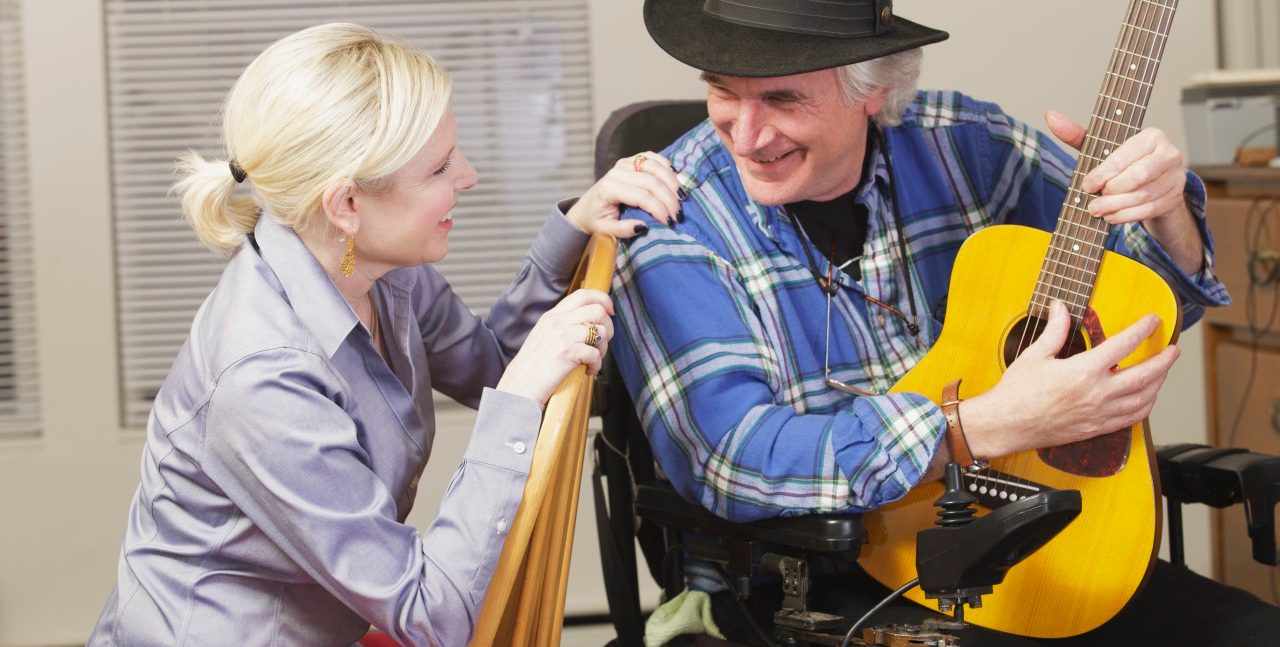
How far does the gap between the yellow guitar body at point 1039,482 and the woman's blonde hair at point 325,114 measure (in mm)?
690

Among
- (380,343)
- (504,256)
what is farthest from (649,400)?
(504,256)

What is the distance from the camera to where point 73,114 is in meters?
3.16

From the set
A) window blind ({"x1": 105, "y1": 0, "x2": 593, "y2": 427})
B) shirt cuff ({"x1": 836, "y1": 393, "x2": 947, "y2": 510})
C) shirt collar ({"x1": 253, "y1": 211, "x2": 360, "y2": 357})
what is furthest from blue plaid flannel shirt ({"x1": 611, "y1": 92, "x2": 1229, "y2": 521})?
window blind ({"x1": 105, "y1": 0, "x2": 593, "y2": 427})

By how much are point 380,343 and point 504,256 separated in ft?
5.55

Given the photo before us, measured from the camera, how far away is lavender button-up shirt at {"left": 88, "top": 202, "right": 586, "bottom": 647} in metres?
1.31

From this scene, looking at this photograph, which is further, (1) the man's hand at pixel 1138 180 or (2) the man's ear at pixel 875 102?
(2) the man's ear at pixel 875 102

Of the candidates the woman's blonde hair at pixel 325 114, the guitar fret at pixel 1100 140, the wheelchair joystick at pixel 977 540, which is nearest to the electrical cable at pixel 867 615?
the wheelchair joystick at pixel 977 540

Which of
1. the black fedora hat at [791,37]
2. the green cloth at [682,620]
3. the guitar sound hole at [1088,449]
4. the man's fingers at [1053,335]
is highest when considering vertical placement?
the black fedora hat at [791,37]

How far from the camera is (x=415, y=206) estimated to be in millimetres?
1474

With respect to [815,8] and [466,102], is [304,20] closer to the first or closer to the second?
[466,102]

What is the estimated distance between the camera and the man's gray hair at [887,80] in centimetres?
175

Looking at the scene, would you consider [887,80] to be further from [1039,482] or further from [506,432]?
[506,432]

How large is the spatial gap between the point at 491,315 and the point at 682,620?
1.65ft

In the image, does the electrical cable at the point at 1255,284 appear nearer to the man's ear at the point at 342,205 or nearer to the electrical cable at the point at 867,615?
the electrical cable at the point at 867,615
